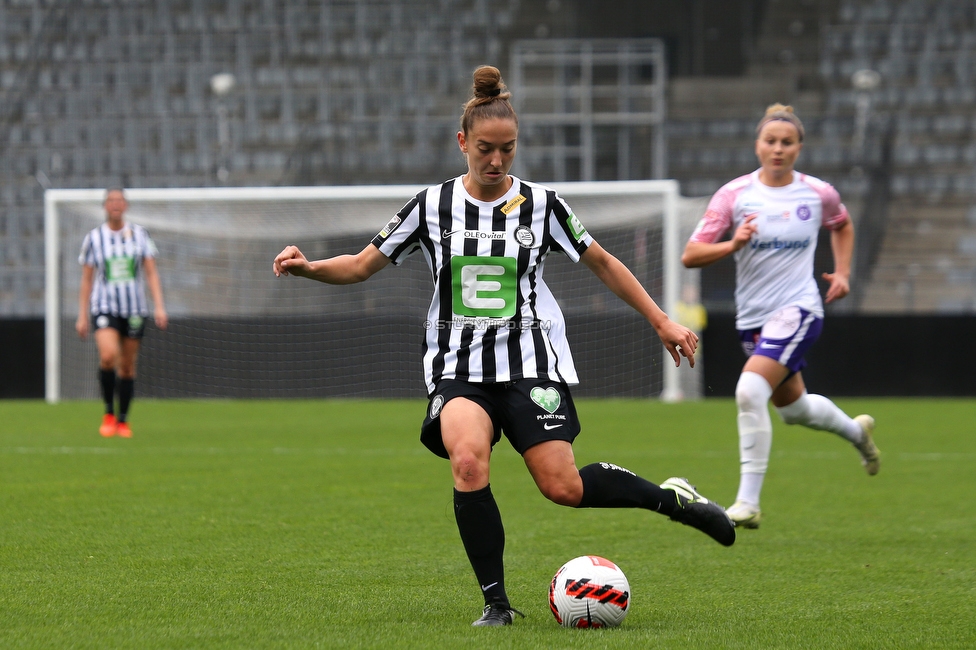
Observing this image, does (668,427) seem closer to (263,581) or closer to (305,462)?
(305,462)

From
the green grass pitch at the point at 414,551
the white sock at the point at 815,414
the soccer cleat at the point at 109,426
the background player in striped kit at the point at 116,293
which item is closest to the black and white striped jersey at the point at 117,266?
the background player in striped kit at the point at 116,293

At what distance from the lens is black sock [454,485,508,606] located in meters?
3.38

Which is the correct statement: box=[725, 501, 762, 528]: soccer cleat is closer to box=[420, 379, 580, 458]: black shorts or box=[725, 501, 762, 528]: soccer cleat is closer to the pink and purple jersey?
the pink and purple jersey

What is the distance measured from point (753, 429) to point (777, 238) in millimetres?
868

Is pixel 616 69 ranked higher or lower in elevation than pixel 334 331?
higher

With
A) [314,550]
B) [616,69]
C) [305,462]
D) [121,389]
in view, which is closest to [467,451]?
[314,550]

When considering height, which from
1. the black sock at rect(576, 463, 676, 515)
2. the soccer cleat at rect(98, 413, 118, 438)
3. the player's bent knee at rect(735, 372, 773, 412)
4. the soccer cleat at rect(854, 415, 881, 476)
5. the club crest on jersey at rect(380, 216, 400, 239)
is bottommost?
the soccer cleat at rect(98, 413, 118, 438)

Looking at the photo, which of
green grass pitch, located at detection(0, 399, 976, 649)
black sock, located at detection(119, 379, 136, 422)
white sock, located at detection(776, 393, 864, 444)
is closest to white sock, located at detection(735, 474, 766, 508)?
green grass pitch, located at detection(0, 399, 976, 649)

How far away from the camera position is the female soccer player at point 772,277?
547 centimetres

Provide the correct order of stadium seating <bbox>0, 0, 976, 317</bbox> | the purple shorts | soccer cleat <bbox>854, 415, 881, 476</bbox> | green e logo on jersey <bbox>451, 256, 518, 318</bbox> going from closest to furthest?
green e logo on jersey <bbox>451, 256, 518, 318</bbox> → the purple shorts → soccer cleat <bbox>854, 415, 881, 476</bbox> → stadium seating <bbox>0, 0, 976, 317</bbox>

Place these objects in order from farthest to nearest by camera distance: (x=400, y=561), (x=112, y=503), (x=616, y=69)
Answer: (x=616, y=69)
(x=112, y=503)
(x=400, y=561)

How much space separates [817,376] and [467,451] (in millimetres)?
14330

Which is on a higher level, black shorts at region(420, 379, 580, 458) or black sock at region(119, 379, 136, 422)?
black shorts at region(420, 379, 580, 458)

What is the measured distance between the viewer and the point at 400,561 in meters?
4.43
